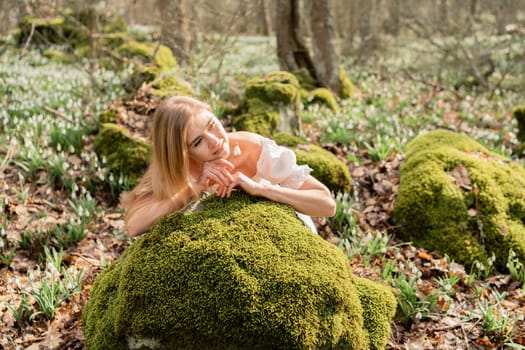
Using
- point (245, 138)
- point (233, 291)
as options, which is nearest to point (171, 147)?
point (245, 138)

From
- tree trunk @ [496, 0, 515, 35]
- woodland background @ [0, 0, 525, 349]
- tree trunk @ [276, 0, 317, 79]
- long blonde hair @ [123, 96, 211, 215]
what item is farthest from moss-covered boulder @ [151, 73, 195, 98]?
tree trunk @ [496, 0, 515, 35]

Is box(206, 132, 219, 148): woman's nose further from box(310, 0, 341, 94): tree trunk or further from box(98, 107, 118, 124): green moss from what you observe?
box(310, 0, 341, 94): tree trunk

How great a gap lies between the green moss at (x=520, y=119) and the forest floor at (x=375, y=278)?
7.81 feet

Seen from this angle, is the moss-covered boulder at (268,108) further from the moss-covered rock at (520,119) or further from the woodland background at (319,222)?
the moss-covered rock at (520,119)

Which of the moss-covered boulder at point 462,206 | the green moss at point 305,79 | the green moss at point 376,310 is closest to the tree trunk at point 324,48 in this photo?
the green moss at point 305,79

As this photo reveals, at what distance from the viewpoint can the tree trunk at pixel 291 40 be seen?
9148 mm

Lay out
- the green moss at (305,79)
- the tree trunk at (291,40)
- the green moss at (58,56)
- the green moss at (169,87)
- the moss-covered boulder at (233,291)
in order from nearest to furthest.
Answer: the moss-covered boulder at (233,291) → the green moss at (169,87) → the green moss at (305,79) → the tree trunk at (291,40) → the green moss at (58,56)

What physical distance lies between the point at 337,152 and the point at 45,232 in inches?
138

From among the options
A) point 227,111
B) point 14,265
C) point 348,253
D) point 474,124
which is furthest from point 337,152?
point 14,265

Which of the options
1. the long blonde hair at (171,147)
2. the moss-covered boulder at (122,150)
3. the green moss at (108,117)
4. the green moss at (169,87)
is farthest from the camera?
the green moss at (169,87)

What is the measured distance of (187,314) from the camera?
2043 mm

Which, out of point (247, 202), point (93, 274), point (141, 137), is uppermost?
point (247, 202)

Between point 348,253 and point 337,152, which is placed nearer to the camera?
point 348,253

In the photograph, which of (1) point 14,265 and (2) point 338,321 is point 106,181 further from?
(2) point 338,321
